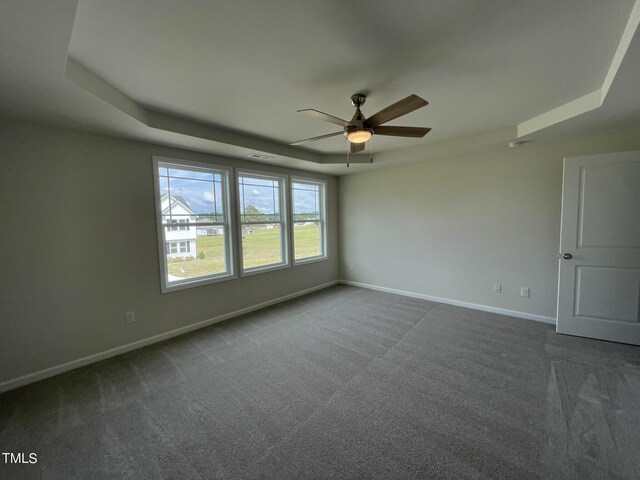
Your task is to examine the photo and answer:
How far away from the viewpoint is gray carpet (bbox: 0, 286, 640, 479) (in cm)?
153

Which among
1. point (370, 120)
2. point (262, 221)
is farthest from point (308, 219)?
point (370, 120)

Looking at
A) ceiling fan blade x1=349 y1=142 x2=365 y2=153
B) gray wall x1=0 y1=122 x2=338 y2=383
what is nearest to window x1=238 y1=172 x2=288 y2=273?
gray wall x1=0 y1=122 x2=338 y2=383

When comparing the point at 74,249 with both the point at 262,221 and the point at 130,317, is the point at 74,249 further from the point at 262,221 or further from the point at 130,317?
the point at 262,221

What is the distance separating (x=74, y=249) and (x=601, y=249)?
219 inches

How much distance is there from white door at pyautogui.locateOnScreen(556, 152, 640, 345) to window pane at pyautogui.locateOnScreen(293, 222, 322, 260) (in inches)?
145

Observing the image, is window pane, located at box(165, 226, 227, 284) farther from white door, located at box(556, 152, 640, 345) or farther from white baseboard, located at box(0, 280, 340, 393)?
white door, located at box(556, 152, 640, 345)

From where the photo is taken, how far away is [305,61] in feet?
5.95

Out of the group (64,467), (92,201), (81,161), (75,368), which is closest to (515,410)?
(64,467)

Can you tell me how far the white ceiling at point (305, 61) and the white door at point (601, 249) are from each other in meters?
0.53

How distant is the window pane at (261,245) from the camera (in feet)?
13.4

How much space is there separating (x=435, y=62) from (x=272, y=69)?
116 cm

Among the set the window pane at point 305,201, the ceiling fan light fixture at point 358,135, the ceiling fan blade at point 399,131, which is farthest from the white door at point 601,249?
the window pane at point 305,201

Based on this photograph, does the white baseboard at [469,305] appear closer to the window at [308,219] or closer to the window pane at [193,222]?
the window at [308,219]

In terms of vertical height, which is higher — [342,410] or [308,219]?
[308,219]
